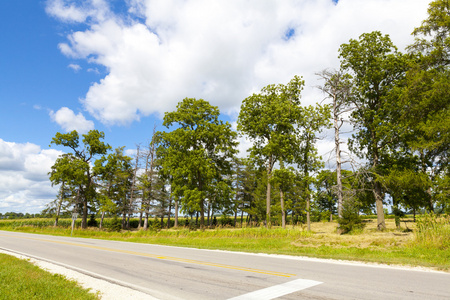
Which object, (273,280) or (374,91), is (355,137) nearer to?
(374,91)

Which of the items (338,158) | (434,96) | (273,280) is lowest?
(273,280)

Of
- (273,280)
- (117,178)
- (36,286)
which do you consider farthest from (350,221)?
(117,178)

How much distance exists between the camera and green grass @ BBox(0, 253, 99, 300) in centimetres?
549

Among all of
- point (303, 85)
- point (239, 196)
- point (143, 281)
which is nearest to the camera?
point (143, 281)

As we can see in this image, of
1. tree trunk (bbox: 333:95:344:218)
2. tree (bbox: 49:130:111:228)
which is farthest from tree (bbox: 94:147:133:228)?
tree trunk (bbox: 333:95:344:218)

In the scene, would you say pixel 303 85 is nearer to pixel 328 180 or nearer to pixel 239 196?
pixel 328 180

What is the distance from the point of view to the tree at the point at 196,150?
29.7 metres

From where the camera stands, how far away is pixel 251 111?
28562 millimetres

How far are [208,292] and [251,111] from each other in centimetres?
2418

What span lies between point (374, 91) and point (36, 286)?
25.0 m

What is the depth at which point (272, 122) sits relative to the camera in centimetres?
2712

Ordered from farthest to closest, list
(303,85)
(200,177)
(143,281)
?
1. (200,177)
2. (303,85)
3. (143,281)

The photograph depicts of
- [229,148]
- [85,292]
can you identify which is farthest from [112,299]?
[229,148]

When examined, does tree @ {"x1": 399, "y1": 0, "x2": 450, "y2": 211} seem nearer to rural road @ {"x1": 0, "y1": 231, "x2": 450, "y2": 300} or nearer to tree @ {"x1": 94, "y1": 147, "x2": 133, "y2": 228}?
rural road @ {"x1": 0, "y1": 231, "x2": 450, "y2": 300}
